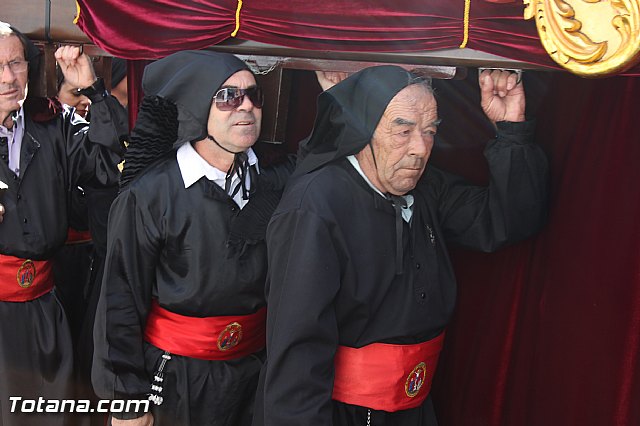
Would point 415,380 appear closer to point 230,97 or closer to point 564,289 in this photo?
point 564,289

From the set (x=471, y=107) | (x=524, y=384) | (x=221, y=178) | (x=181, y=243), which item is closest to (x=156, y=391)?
(x=181, y=243)

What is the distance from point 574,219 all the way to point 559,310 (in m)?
0.28

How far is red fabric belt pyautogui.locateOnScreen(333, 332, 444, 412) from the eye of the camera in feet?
7.15

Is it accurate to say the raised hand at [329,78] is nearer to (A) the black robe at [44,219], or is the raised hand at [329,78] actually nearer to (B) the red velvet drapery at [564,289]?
(B) the red velvet drapery at [564,289]

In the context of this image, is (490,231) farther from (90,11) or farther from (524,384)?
(90,11)

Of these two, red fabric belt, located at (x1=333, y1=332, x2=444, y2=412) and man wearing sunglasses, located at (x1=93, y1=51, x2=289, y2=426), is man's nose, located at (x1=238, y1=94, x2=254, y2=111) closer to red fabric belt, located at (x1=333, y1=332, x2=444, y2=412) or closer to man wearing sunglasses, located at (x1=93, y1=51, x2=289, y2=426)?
man wearing sunglasses, located at (x1=93, y1=51, x2=289, y2=426)

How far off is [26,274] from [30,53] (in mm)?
849

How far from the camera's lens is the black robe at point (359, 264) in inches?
80.0

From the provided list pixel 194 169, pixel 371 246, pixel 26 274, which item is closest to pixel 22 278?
pixel 26 274

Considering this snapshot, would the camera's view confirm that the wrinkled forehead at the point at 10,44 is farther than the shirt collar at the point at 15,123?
No

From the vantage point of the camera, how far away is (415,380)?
2.26 m

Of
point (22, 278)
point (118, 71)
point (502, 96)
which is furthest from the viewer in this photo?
point (118, 71)

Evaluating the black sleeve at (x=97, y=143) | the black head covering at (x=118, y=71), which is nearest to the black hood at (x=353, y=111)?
the black sleeve at (x=97, y=143)

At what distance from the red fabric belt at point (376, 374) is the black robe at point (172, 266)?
47 centimetres
